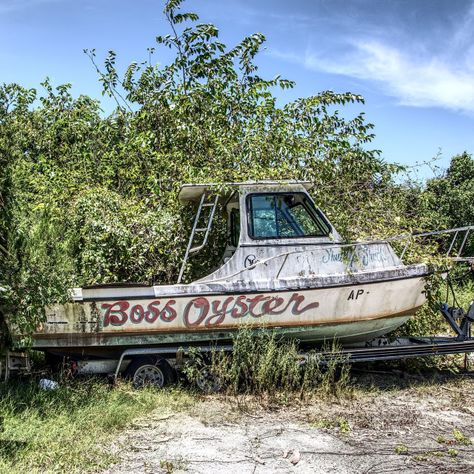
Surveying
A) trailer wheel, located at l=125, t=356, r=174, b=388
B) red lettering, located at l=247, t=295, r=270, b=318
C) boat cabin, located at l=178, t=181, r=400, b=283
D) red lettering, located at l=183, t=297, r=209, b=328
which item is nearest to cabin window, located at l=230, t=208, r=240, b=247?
boat cabin, located at l=178, t=181, r=400, b=283

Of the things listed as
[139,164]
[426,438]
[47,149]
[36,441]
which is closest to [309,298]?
[426,438]

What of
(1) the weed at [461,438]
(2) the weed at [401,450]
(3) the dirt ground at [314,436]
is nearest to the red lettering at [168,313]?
(3) the dirt ground at [314,436]

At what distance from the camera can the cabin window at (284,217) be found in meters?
7.63

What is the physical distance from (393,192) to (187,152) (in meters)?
3.64

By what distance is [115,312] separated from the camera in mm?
6926

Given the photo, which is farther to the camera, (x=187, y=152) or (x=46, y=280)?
(x=187, y=152)

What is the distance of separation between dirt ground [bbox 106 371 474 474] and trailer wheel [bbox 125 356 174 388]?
726mm

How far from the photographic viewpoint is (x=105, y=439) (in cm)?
539

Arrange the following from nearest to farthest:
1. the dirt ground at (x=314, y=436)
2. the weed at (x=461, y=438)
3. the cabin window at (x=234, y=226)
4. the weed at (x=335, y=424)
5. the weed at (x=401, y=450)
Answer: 1. the dirt ground at (x=314, y=436)
2. the weed at (x=401, y=450)
3. the weed at (x=461, y=438)
4. the weed at (x=335, y=424)
5. the cabin window at (x=234, y=226)

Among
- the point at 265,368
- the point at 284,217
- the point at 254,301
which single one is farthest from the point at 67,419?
the point at 284,217

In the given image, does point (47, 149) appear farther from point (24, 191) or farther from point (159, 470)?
point (159, 470)

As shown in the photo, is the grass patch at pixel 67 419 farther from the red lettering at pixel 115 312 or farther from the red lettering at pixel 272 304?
the red lettering at pixel 272 304

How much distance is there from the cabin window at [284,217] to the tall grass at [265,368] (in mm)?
1373

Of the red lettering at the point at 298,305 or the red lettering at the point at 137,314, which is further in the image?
the red lettering at the point at 298,305
